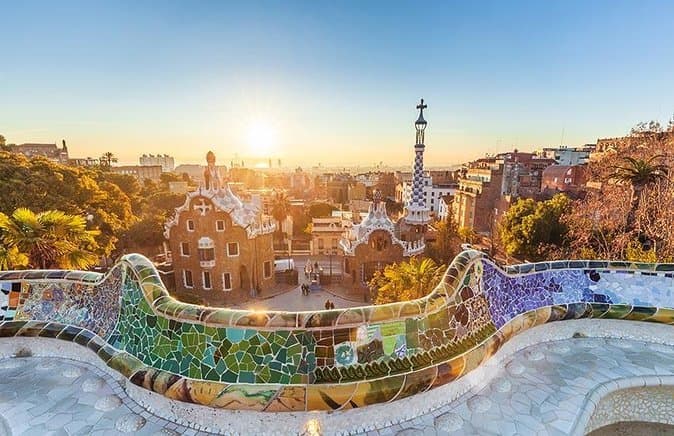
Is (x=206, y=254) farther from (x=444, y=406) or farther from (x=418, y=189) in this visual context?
(x=444, y=406)

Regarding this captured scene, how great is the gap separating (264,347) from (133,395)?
1664 millimetres

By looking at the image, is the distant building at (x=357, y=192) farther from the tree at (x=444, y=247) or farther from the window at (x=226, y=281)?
the window at (x=226, y=281)

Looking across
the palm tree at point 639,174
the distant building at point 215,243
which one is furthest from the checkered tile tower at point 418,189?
the palm tree at point 639,174

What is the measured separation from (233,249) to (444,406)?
14319 millimetres

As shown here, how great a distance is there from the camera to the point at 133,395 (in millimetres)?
3633

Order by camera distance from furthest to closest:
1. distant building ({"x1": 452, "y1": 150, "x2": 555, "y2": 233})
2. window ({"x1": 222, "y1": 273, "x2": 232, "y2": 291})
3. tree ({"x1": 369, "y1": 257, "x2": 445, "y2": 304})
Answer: distant building ({"x1": 452, "y1": 150, "x2": 555, "y2": 233}), window ({"x1": 222, "y1": 273, "x2": 232, "y2": 291}), tree ({"x1": 369, "y1": 257, "x2": 445, "y2": 304})

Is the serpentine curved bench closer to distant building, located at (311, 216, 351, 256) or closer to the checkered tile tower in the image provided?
the checkered tile tower

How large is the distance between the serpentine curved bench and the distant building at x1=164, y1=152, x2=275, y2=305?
37.2 ft

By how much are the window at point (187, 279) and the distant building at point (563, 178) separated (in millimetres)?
27396

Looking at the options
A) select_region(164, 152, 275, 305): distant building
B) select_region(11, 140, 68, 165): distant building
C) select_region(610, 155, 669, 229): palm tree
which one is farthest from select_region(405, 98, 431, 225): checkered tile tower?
select_region(11, 140, 68, 165): distant building

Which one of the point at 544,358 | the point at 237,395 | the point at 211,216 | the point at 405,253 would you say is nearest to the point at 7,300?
the point at 237,395

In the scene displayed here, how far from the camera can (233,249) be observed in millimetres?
16500

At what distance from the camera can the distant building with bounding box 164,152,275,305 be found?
622 inches

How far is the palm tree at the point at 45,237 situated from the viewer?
6.89m
